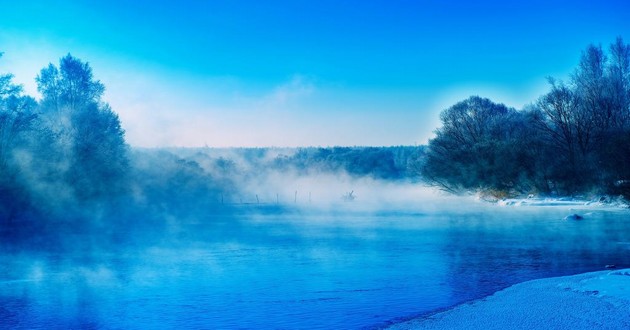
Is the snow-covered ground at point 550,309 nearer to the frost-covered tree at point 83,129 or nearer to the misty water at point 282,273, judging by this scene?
the misty water at point 282,273

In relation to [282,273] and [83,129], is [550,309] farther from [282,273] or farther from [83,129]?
[83,129]

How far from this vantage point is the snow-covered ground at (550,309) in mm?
10258

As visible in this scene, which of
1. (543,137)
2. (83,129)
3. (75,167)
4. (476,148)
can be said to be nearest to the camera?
(75,167)

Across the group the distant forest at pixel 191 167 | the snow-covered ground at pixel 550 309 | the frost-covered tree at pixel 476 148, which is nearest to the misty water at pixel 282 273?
the snow-covered ground at pixel 550 309

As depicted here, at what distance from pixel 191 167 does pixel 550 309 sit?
7032 centimetres

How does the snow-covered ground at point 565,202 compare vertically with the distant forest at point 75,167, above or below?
below

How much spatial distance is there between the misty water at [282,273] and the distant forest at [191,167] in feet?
30.7

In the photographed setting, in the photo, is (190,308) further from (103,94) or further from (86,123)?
(103,94)

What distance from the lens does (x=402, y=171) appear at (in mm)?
136500

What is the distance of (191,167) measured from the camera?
78.2 meters

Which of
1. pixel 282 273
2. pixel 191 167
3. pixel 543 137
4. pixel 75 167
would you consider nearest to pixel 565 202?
pixel 543 137

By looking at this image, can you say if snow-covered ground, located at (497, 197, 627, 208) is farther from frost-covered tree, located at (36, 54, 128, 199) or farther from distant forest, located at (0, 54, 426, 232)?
frost-covered tree, located at (36, 54, 128, 199)

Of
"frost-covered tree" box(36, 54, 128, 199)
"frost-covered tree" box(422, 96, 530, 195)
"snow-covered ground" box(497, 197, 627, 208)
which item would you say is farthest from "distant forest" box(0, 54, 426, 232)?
"snow-covered ground" box(497, 197, 627, 208)

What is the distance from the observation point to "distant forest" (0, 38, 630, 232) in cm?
3697
